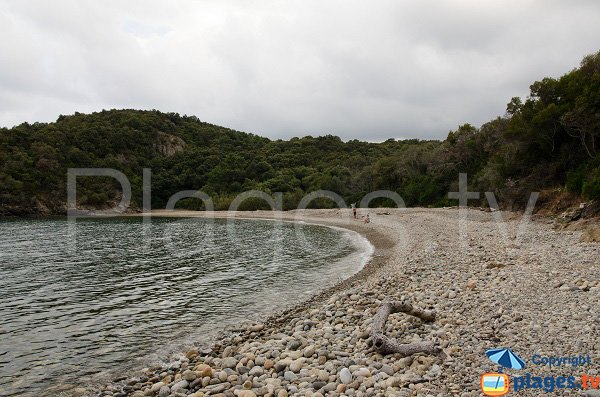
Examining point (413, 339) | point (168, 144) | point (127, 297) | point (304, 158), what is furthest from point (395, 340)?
point (168, 144)

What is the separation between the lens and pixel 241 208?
3300 inches

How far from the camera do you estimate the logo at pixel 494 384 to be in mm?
4785

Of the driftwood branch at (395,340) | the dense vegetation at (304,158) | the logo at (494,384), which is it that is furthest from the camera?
the dense vegetation at (304,158)

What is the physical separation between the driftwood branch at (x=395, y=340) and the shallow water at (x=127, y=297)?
4858 millimetres

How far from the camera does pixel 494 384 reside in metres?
4.95

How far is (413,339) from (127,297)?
461 inches

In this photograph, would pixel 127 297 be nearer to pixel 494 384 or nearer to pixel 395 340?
pixel 395 340

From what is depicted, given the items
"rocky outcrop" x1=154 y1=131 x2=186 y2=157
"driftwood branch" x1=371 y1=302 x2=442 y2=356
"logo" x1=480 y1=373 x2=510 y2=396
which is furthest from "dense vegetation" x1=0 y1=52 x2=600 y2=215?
"logo" x1=480 y1=373 x2=510 y2=396

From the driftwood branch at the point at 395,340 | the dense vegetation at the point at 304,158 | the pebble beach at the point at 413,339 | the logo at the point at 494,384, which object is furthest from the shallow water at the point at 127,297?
the dense vegetation at the point at 304,158

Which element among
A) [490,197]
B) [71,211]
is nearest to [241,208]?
[71,211]

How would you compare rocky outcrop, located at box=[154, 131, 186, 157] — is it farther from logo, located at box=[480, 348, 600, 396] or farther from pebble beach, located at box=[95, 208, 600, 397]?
logo, located at box=[480, 348, 600, 396]

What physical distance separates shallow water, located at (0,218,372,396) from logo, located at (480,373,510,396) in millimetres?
7039

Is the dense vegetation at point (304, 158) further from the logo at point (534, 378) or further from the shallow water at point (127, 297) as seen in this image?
the logo at point (534, 378)

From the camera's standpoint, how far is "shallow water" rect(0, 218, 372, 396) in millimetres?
8844
